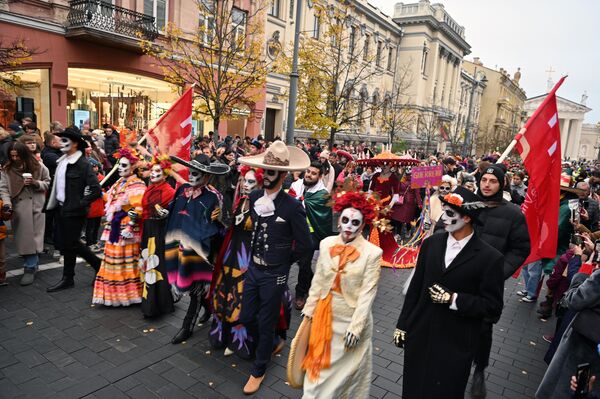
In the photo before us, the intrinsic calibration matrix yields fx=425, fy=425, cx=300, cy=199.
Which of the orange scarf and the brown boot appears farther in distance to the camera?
the brown boot

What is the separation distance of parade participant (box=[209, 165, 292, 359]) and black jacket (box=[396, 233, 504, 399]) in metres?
1.80

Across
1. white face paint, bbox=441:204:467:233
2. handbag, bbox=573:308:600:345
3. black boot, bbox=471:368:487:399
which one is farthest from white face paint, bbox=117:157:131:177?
handbag, bbox=573:308:600:345

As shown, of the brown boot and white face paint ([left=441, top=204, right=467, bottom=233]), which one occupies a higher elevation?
white face paint ([left=441, top=204, right=467, bottom=233])

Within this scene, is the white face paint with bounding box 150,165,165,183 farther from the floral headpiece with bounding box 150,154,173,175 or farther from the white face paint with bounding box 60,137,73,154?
the white face paint with bounding box 60,137,73,154

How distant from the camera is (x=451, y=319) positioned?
129 inches

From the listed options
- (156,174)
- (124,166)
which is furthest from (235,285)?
(124,166)

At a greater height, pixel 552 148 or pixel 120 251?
pixel 552 148

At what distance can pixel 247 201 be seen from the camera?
4.78m

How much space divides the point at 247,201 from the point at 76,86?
15.6m

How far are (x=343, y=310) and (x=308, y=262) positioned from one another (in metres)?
2.49

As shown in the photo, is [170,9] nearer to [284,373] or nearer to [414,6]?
[284,373]

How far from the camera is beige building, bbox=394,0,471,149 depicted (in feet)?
149

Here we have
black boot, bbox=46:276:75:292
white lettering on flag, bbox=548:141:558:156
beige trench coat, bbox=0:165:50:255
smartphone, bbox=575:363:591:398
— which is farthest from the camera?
beige trench coat, bbox=0:165:50:255

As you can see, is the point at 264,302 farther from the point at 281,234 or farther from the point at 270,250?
the point at 281,234
